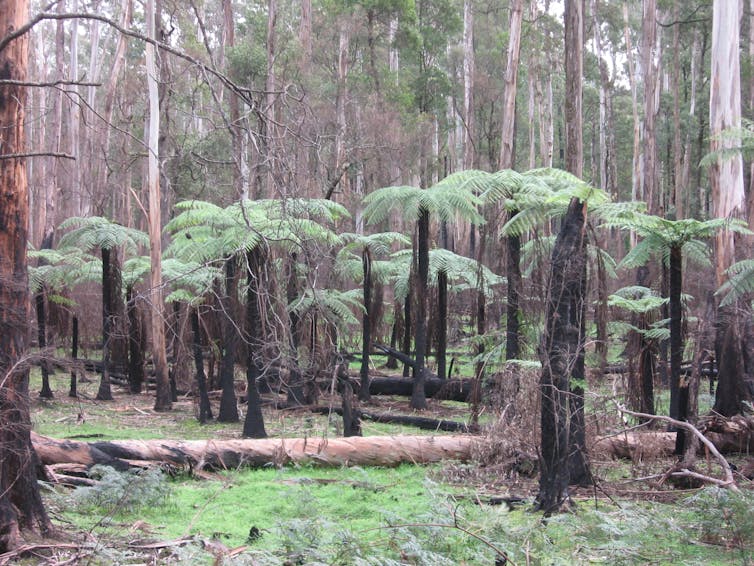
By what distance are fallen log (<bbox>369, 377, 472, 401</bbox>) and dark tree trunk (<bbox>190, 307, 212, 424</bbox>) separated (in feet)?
15.6

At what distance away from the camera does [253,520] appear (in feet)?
25.9

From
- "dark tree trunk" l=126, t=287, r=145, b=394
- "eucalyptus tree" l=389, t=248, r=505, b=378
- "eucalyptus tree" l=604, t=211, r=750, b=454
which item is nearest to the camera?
"eucalyptus tree" l=604, t=211, r=750, b=454

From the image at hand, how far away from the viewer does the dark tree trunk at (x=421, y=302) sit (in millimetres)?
16047

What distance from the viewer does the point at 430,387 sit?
1745 cm

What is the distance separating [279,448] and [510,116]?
42.8 ft

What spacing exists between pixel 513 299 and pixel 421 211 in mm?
4126

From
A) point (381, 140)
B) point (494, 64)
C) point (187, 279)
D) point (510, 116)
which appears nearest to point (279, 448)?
point (187, 279)

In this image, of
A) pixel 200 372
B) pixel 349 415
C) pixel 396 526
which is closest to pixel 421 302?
pixel 200 372

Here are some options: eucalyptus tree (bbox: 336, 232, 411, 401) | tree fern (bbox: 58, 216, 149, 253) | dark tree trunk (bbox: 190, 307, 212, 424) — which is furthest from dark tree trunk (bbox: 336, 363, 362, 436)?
tree fern (bbox: 58, 216, 149, 253)

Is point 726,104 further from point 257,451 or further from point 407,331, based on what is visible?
point 257,451

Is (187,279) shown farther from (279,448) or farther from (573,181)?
(573,181)

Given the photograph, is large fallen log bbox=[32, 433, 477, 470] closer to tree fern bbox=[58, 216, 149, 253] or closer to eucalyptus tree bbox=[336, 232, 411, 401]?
eucalyptus tree bbox=[336, 232, 411, 401]

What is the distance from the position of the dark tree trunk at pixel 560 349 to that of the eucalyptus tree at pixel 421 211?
6.89 metres

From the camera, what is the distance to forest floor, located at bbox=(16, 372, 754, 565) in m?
6.12
